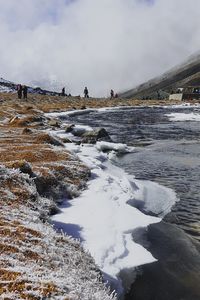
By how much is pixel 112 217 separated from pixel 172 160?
1366 cm

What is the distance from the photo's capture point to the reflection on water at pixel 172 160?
16250mm

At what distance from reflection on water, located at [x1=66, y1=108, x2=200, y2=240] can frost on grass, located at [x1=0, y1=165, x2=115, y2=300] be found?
5.24 meters

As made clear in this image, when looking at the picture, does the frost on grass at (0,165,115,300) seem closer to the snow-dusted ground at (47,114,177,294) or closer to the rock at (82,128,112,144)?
the snow-dusted ground at (47,114,177,294)

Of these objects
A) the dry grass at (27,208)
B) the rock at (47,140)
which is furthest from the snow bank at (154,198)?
the rock at (47,140)

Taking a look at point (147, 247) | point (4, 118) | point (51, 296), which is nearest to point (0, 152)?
point (147, 247)

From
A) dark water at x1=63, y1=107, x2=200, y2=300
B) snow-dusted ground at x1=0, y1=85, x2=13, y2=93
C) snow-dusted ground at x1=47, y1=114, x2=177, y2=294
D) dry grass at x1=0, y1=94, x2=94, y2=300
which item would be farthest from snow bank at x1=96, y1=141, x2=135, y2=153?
snow-dusted ground at x1=0, y1=85, x2=13, y2=93

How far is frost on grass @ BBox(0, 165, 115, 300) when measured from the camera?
7.04m

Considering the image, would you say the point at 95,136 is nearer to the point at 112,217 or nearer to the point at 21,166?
the point at 21,166

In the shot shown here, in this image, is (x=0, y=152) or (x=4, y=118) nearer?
(x=0, y=152)

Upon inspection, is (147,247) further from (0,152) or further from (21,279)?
(0,152)

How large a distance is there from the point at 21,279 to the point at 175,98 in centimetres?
12479

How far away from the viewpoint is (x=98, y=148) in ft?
102

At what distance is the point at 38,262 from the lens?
27.6ft

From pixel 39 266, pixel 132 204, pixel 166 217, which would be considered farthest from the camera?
pixel 132 204
